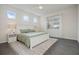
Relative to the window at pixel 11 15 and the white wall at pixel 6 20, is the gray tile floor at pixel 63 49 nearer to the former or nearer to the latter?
the white wall at pixel 6 20

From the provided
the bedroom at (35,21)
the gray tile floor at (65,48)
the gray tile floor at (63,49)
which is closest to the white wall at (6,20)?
the bedroom at (35,21)

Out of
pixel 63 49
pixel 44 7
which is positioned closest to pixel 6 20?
pixel 44 7

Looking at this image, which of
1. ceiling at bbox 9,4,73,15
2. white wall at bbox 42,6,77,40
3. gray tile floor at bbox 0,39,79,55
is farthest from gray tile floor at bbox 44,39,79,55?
ceiling at bbox 9,4,73,15

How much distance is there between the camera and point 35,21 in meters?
1.85

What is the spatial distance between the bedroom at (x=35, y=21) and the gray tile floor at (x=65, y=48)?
0.10m

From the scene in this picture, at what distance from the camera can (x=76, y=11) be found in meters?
1.81

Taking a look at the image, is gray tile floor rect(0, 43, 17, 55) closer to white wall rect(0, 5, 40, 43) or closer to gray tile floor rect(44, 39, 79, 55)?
white wall rect(0, 5, 40, 43)

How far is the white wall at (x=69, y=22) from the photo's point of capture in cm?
180

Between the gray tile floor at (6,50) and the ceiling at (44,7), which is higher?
the ceiling at (44,7)

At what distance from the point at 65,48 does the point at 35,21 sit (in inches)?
49.4

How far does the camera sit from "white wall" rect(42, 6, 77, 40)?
180 cm
